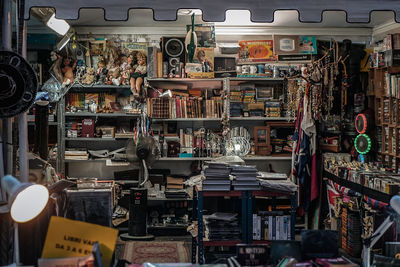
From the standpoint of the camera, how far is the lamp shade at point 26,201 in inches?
79.5

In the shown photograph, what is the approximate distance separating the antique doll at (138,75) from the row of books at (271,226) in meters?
3.18

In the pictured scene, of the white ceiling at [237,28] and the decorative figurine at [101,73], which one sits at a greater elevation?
the white ceiling at [237,28]

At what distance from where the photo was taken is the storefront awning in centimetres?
306

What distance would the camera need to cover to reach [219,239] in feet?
16.2

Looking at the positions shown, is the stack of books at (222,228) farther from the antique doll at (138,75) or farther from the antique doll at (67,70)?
the antique doll at (67,70)

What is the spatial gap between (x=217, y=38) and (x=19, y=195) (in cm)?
601

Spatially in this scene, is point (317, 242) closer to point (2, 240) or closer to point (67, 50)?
point (2, 240)

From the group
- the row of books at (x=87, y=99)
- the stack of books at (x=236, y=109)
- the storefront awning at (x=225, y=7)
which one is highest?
the storefront awning at (x=225, y=7)

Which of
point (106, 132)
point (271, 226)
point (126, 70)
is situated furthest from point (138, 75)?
point (271, 226)

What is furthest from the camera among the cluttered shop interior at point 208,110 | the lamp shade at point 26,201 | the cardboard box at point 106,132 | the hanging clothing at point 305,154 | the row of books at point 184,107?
the cardboard box at point 106,132

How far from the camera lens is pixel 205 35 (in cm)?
735

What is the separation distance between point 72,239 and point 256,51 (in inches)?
236

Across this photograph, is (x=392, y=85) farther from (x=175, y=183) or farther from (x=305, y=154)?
(x=175, y=183)

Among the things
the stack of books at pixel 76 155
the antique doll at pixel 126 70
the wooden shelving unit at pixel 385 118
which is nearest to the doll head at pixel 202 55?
the antique doll at pixel 126 70
